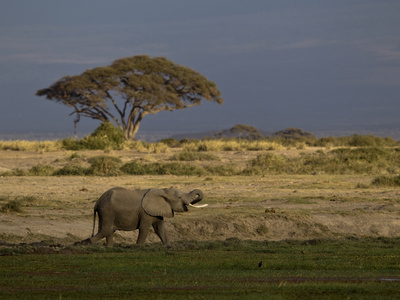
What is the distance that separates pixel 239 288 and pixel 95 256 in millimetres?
3634

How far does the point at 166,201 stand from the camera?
46.2 feet

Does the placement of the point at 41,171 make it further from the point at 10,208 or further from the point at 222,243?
the point at 222,243

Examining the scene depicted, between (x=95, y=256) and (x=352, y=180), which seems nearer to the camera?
(x=95, y=256)

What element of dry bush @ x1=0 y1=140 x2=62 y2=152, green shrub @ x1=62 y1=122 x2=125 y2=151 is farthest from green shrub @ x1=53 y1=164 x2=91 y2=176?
dry bush @ x1=0 y1=140 x2=62 y2=152

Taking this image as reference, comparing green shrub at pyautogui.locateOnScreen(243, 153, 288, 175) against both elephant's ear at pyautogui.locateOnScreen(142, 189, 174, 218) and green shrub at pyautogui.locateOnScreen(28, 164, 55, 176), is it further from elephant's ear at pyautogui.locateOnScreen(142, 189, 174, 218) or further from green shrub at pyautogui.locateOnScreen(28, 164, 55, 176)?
elephant's ear at pyautogui.locateOnScreen(142, 189, 174, 218)

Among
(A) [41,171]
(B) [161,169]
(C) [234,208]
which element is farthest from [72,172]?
(C) [234,208]

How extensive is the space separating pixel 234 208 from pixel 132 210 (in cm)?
610

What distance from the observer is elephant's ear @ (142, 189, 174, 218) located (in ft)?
45.3

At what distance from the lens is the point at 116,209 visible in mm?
13656

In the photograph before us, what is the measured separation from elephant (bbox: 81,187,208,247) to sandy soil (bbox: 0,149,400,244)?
1.69 meters

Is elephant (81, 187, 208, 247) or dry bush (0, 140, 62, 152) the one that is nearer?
elephant (81, 187, 208, 247)

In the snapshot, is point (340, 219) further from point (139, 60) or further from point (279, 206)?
point (139, 60)

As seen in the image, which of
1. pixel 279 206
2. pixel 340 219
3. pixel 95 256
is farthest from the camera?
pixel 279 206

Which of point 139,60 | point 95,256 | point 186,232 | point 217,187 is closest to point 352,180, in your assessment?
point 217,187
